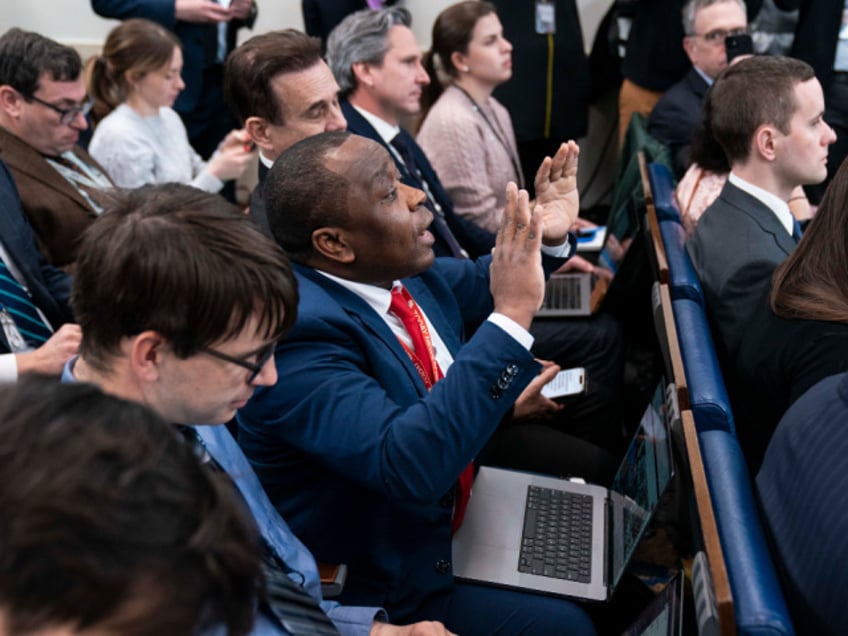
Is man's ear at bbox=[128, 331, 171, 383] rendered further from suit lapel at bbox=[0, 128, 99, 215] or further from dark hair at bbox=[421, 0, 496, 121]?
dark hair at bbox=[421, 0, 496, 121]

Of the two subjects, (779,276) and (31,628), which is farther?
(779,276)

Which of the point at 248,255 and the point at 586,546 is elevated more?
the point at 248,255

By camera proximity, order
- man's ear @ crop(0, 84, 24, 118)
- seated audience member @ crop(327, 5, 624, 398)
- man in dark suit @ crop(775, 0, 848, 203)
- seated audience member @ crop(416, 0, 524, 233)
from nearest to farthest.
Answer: man's ear @ crop(0, 84, 24, 118)
seated audience member @ crop(327, 5, 624, 398)
seated audience member @ crop(416, 0, 524, 233)
man in dark suit @ crop(775, 0, 848, 203)

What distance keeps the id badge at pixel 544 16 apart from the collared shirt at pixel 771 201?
7.34 ft

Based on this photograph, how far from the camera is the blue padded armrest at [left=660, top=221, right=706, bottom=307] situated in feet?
6.33

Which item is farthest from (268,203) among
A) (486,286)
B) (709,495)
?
(709,495)

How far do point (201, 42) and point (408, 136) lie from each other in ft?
5.30

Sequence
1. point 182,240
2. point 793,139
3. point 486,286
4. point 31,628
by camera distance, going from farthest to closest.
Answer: point 793,139 → point 486,286 → point 182,240 → point 31,628

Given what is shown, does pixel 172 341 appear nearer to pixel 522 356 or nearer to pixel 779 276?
pixel 522 356

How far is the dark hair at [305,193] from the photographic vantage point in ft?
4.68

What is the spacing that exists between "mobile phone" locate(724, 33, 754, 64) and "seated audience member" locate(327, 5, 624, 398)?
4.21 feet

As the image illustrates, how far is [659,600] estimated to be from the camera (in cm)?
125

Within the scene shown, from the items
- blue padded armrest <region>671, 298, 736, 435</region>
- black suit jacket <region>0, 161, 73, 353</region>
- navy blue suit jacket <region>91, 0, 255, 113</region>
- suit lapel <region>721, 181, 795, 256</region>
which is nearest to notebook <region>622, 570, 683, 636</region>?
blue padded armrest <region>671, 298, 736, 435</region>

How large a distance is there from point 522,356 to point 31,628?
2.94 feet
